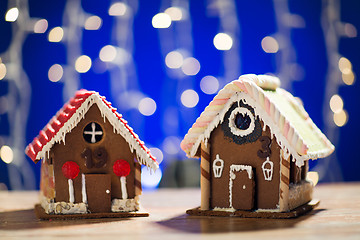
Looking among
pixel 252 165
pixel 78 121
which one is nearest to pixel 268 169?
pixel 252 165

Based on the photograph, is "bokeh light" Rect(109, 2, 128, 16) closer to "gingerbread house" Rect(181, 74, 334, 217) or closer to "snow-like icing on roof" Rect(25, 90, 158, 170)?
"snow-like icing on roof" Rect(25, 90, 158, 170)

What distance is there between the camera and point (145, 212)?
262cm

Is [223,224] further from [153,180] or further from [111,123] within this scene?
[153,180]

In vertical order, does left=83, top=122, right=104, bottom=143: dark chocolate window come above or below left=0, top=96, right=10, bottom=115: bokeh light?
below

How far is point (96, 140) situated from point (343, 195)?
1.83 m

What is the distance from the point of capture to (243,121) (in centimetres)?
258

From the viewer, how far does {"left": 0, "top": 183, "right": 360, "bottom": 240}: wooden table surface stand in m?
2.09

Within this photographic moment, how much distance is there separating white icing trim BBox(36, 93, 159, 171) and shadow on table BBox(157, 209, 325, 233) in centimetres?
35

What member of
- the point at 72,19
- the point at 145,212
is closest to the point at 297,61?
the point at 72,19

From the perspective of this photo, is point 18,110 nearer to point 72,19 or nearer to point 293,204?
point 72,19

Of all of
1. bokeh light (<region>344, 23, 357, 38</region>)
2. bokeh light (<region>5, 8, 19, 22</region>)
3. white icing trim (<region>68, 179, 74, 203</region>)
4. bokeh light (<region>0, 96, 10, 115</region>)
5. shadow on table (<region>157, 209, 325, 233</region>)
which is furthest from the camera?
bokeh light (<region>344, 23, 357, 38</region>)

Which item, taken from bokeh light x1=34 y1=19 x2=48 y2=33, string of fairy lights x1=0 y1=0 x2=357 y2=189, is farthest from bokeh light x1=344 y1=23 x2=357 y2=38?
bokeh light x1=34 y1=19 x2=48 y2=33

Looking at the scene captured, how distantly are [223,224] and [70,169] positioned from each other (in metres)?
0.85

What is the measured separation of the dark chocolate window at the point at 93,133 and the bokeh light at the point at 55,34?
1.99m
